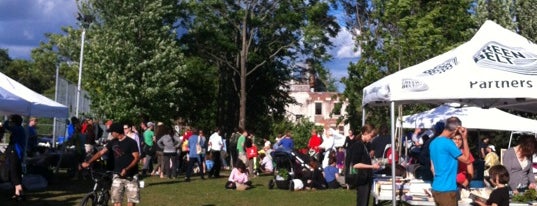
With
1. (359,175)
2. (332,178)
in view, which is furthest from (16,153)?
(332,178)

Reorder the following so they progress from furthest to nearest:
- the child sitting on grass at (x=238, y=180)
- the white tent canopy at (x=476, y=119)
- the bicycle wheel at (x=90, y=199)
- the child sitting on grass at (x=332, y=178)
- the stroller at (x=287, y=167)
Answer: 1. the white tent canopy at (x=476, y=119)
2. the child sitting on grass at (x=332, y=178)
3. the stroller at (x=287, y=167)
4. the child sitting on grass at (x=238, y=180)
5. the bicycle wheel at (x=90, y=199)

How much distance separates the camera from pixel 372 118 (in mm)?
39531

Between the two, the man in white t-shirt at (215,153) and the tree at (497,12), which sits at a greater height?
the tree at (497,12)

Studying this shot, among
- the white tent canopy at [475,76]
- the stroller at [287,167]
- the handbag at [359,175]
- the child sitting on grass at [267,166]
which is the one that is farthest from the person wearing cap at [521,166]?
the child sitting on grass at [267,166]

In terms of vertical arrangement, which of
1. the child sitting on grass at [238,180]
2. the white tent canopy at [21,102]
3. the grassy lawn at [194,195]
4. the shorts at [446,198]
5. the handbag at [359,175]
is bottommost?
the grassy lawn at [194,195]

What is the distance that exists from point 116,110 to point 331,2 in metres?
15.3

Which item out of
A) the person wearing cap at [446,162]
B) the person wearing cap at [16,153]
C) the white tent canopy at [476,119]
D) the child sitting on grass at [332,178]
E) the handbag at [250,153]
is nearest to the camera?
the person wearing cap at [446,162]

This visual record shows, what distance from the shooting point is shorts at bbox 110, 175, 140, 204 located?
10.5 m

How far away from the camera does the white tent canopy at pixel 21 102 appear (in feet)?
47.5

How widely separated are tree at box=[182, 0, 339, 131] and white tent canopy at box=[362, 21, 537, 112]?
30.4 metres

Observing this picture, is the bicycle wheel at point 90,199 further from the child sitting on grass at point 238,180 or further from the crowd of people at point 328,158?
the child sitting on grass at point 238,180

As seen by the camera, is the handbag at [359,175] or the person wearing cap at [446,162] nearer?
the person wearing cap at [446,162]

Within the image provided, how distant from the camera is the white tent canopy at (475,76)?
10812 millimetres

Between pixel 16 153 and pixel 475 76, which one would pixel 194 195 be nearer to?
pixel 16 153
